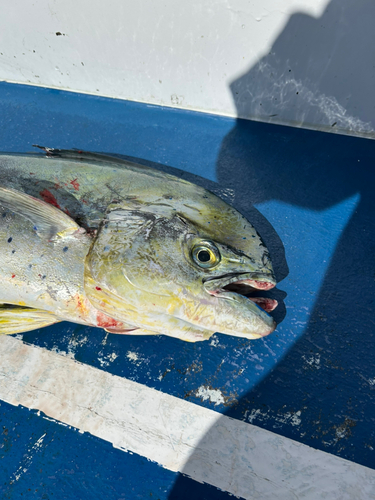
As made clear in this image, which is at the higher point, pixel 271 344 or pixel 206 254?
pixel 206 254

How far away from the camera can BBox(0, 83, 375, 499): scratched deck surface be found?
195 cm

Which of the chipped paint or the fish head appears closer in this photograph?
the fish head

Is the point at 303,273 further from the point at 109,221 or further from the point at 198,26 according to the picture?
the point at 198,26

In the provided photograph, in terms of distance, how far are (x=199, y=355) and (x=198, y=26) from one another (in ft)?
8.87

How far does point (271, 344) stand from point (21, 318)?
173 cm

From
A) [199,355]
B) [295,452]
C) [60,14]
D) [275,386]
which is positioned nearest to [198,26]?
[60,14]

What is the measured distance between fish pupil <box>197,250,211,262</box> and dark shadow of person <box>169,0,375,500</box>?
89 cm

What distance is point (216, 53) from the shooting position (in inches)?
108

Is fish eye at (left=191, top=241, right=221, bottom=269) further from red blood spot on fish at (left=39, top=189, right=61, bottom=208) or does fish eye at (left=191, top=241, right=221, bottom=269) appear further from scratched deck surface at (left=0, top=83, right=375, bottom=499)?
red blood spot on fish at (left=39, top=189, right=61, bottom=208)

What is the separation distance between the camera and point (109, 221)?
1829mm

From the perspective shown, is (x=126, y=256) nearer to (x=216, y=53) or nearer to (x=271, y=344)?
(x=271, y=344)

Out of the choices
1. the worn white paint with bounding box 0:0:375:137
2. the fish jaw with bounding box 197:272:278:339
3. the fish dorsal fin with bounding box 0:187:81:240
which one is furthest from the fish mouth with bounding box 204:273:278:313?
the worn white paint with bounding box 0:0:375:137

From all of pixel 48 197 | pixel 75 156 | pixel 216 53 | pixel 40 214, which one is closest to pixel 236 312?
pixel 40 214

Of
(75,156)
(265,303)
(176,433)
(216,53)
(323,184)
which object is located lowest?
(176,433)
